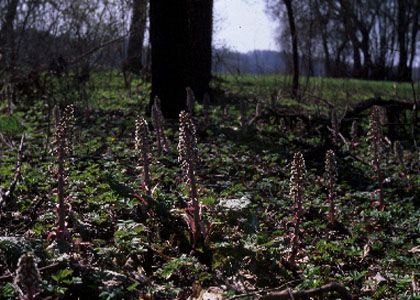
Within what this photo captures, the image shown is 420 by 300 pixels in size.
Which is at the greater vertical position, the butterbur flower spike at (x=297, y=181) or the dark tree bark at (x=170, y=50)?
the dark tree bark at (x=170, y=50)

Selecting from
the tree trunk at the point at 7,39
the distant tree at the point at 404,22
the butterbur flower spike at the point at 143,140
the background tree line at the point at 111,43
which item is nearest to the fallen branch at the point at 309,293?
the butterbur flower spike at the point at 143,140

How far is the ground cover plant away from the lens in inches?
103

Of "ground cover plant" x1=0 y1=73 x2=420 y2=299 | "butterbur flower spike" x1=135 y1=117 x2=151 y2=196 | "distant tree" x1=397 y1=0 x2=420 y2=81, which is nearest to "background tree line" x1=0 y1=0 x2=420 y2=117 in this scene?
"ground cover plant" x1=0 y1=73 x2=420 y2=299

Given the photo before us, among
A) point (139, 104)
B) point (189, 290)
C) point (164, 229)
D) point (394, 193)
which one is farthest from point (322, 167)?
point (139, 104)

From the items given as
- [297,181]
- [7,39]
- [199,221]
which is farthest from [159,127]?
[7,39]

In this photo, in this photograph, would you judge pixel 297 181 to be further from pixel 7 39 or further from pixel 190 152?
pixel 7 39

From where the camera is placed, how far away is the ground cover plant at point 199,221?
2.62 metres

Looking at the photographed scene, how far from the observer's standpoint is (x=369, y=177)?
18.3ft

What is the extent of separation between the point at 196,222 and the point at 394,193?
2725mm

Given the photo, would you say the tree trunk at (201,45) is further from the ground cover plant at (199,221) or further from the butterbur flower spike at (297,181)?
the butterbur flower spike at (297,181)

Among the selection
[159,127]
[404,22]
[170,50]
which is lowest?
[159,127]

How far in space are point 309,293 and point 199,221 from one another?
2.91ft

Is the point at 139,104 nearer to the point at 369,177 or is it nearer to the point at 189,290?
the point at 369,177

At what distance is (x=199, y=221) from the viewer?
3.17m
